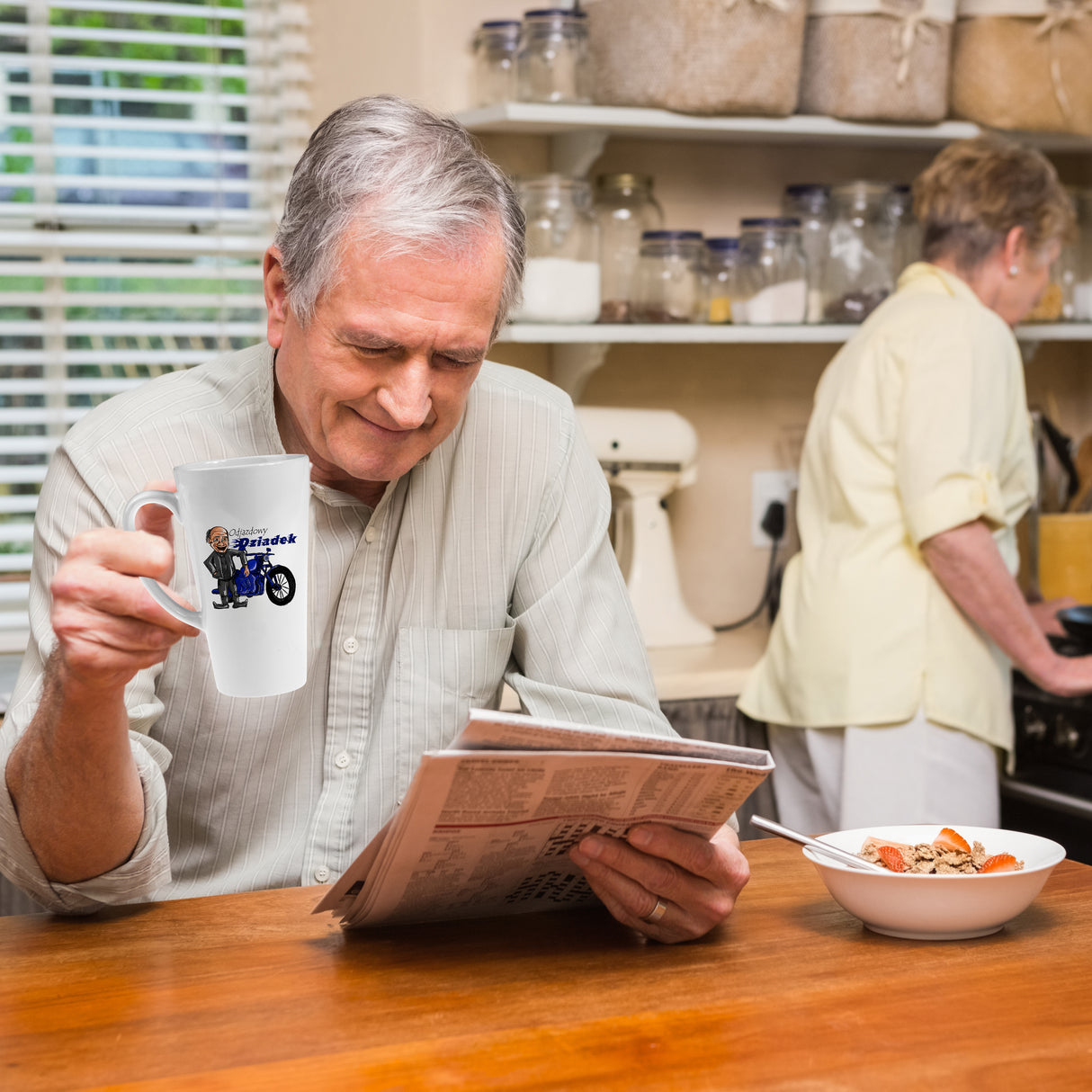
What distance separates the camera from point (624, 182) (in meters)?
2.42

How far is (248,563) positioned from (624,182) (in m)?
1.76

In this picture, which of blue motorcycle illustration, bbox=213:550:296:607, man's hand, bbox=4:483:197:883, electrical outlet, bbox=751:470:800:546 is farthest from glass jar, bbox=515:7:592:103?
blue motorcycle illustration, bbox=213:550:296:607

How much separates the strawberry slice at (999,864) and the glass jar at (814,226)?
1.64 m

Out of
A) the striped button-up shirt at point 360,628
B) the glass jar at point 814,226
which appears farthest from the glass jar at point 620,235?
the striped button-up shirt at point 360,628

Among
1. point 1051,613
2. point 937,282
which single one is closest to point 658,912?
point 937,282

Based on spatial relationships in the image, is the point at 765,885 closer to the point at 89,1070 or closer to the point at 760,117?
the point at 89,1070

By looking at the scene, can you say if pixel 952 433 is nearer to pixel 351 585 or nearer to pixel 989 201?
pixel 989 201

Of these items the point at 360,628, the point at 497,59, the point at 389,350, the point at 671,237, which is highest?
the point at 497,59

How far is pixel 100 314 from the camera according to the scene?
2.53 metres

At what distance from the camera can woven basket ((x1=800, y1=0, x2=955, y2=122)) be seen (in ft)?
7.84

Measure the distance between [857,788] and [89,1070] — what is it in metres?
1.58

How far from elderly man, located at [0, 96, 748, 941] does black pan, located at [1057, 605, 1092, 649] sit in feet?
3.77

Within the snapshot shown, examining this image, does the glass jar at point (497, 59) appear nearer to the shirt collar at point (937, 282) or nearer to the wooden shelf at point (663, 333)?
the wooden shelf at point (663, 333)

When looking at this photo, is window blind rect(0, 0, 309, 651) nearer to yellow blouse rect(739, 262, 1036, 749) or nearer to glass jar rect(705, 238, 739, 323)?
glass jar rect(705, 238, 739, 323)
